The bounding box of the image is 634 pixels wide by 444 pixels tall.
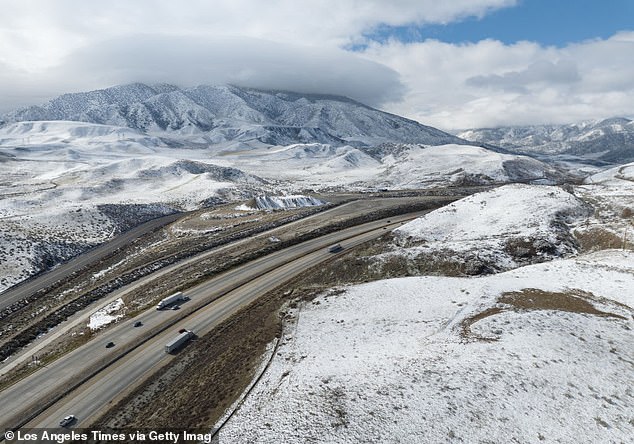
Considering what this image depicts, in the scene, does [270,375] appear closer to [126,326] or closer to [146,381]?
[146,381]

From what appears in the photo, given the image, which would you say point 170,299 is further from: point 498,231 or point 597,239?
point 597,239

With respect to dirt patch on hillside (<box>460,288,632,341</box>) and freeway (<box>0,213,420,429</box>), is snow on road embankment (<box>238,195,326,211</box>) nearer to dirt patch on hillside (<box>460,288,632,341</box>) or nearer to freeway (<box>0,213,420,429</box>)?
freeway (<box>0,213,420,429</box>)

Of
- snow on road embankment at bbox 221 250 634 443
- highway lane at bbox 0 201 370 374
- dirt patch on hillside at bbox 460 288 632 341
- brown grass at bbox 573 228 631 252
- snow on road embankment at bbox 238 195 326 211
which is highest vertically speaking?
snow on road embankment at bbox 238 195 326 211

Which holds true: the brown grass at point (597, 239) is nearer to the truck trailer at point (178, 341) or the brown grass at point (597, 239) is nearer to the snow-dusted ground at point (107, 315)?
the truck trailer at point (178, 341)

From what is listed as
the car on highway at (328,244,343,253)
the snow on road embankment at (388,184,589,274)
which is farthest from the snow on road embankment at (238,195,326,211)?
the snow on road embankment at (388,184,589,274)

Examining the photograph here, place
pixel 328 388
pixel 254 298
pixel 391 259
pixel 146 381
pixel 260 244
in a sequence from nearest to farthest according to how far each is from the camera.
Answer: pixel 328 388 < pixel 146 381 < pixel 254 298 < pixel 391 259 < pixel 260 244

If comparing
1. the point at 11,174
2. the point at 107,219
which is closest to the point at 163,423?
the point at 107,219
